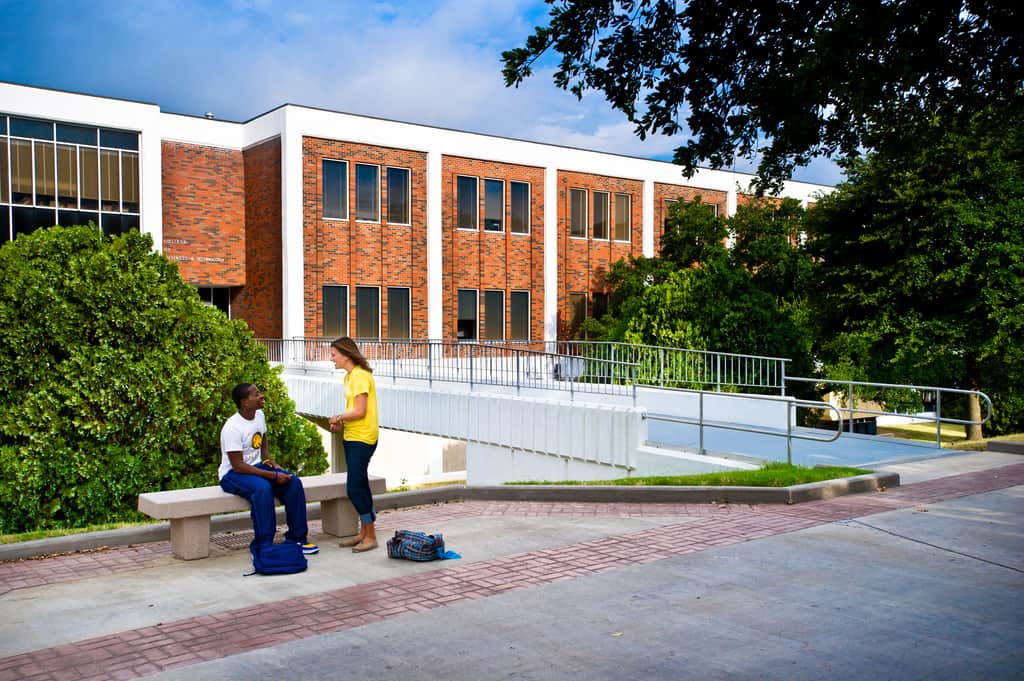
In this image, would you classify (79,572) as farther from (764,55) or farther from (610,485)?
(764,55)

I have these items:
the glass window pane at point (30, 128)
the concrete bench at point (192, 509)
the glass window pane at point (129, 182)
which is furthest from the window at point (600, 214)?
the concrete bench at point (192, 509)

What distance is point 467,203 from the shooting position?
114 ft

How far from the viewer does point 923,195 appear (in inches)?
840

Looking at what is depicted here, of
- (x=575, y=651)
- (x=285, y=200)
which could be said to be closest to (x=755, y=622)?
(x=575, y=651)

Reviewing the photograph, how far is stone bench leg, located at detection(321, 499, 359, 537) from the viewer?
8.81 meters

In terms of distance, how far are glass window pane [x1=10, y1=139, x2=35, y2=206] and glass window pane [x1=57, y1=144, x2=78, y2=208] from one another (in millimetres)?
872

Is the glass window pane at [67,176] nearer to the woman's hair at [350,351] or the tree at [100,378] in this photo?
the tree at [100,378]

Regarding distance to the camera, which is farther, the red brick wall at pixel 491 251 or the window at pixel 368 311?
the red brick wall at pixel 491 251

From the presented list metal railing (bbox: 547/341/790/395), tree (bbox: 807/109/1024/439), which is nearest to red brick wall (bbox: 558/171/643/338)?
tree (bbox: 807/109/1024/439)

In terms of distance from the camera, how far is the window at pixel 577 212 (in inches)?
1494

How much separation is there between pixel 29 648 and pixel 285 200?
85.7 ft

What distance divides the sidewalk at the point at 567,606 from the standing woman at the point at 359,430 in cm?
35

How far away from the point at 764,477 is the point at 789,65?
5.17 meters

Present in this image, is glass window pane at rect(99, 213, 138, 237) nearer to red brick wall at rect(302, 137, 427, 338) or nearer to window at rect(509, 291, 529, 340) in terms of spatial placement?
red brick wall at rect(302, 137, 427, 338)
